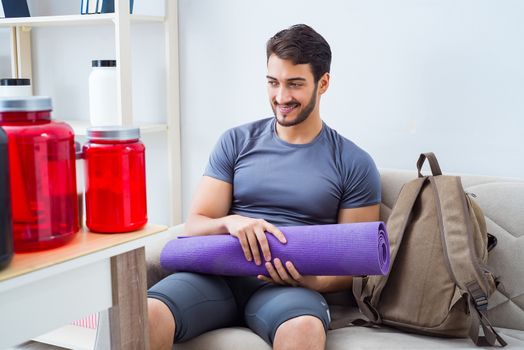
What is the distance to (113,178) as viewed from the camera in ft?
3.37

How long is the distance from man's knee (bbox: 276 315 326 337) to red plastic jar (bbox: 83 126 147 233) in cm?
57

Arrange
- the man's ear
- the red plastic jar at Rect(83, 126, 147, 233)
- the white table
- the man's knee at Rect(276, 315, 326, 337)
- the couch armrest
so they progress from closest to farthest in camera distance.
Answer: the white table → the red plastic jar at Rect(83, 126, 147, 233) → the man's knee at Rect(276, 315, 326, 337) → the couch armrest → the man's ear

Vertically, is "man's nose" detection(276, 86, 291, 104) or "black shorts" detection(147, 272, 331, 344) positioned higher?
"man's nose" detection(276, 86, 291, 104)

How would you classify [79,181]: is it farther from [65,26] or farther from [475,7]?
[65,26]

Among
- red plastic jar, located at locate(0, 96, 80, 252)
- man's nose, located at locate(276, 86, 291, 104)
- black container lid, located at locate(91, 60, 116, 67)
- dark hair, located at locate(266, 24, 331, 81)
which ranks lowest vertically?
red plastic jar, located at locate(0, 96, 80, 252)

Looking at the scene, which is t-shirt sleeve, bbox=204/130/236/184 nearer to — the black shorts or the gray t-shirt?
the gray t-shirt

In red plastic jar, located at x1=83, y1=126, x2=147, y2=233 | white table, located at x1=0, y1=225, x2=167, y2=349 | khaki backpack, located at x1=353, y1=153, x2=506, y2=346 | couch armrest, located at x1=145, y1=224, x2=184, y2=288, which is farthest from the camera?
couch armrest, located at x1=145, y1=224, x2=184, y2=288

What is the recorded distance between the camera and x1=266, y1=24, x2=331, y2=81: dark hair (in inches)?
73.8

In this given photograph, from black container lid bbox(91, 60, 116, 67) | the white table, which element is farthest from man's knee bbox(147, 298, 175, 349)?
black container lid bbox(91, 60, 116, 67)

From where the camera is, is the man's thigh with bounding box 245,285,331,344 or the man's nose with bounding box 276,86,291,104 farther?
the man's nose with bounding box 276,86,291,104

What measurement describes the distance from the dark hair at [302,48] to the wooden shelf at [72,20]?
742mm

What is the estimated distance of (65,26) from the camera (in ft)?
9.36

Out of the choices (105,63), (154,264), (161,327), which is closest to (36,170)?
(161,327)

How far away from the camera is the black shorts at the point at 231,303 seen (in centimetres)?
157
